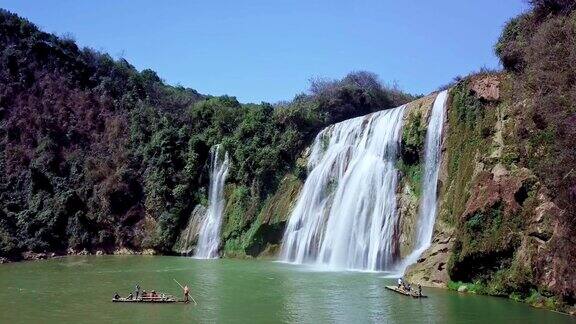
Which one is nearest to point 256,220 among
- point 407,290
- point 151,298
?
point 151,298

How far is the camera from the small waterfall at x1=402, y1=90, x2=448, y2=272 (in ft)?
90.0

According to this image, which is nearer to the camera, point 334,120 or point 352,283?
point 352,283

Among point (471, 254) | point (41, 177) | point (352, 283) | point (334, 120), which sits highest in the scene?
point (334, 120)

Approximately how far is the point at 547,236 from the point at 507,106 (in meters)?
7.35

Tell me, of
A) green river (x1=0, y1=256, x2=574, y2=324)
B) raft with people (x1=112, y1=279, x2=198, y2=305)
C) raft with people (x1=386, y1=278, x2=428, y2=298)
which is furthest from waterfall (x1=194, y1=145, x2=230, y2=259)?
raft with people (x1=386, y1=278, x2=428, y2=298)

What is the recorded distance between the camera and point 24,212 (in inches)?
1838

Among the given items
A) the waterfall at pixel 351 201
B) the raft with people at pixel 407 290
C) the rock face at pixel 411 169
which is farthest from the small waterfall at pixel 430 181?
the raft with people at pixel 407 290

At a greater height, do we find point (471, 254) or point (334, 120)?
point (334, 120)

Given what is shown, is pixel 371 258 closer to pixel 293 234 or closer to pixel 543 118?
pixel 293 234

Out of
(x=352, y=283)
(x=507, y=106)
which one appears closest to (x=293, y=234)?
(x=352, y=283)

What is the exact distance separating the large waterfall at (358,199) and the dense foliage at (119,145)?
5232mm

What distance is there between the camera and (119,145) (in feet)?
174

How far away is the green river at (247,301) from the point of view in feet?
59.9

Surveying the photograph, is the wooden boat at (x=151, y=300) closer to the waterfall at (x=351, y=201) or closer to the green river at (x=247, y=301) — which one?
the green river at (x=247, y=301)
